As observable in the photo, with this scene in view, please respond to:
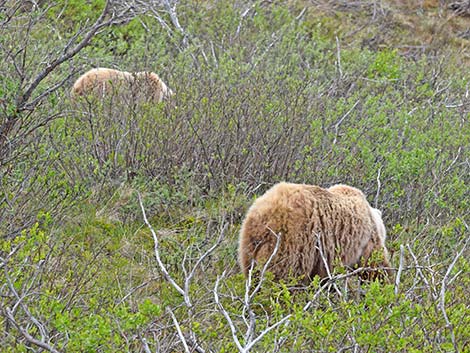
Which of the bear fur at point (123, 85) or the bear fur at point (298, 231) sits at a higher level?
the bear fur at point (123, 85)

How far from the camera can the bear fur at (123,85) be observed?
25.5 ft

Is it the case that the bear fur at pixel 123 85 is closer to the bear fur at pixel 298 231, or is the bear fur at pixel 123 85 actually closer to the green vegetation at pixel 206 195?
the green vegetation at pixel 206 195

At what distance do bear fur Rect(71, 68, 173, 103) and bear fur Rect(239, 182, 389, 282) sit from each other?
2608mm

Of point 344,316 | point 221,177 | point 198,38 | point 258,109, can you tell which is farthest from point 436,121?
point 344,316

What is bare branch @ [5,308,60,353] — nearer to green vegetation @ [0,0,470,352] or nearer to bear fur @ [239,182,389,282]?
green vegetation @ [0,0,470,352]

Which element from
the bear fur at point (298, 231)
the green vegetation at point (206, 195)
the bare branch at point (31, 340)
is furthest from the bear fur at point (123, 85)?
the bare branch at point (31, 340)

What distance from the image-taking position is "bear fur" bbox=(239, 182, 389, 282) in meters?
5.30

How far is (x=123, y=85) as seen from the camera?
27.4ft

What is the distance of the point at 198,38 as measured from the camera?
449 inches

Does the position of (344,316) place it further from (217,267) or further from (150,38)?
(150,38)

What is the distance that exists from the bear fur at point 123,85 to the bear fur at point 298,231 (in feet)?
8.56

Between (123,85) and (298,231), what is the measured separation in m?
3.70

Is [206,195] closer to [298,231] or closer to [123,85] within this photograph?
[298,231]

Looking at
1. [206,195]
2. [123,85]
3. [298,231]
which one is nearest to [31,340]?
[298,231]
